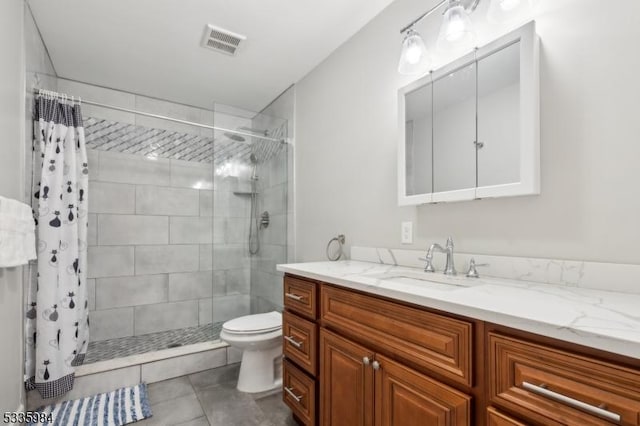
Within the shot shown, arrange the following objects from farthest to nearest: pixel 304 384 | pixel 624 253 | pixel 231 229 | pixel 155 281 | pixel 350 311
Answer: pixel 155 281 → pixel 231 229 → pixel 304 384 → pixel 350 311 → pixel 624 253

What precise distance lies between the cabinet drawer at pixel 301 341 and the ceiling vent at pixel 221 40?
1.88 m

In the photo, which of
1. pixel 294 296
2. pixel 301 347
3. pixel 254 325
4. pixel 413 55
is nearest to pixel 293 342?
pixel 301 347

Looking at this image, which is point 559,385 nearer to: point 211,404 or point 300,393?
point 300,393

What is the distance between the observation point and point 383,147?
6.24 feet

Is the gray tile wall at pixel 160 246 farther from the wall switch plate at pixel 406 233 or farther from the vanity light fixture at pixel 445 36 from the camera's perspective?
the vanity light fixture at pixel 445 36

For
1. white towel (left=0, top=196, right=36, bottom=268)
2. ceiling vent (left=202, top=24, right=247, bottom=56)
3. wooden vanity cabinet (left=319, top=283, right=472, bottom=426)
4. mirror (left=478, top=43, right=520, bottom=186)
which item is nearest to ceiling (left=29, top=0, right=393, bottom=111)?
ceiling vent (left=202, top=24, right=247, bottom=56)

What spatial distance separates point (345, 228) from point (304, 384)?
3.28 ft

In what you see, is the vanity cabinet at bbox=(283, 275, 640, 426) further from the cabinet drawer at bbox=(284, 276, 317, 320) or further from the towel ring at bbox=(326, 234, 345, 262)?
the towel ring at bbox=(326, 234, 345, 262)

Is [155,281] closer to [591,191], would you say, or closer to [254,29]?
[254,29]

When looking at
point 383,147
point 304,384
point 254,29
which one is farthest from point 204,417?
point 254,29

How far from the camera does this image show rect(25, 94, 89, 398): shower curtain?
1.96 meters

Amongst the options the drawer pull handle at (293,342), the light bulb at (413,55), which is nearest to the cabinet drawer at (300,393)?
the drawer pull handle at (293,342)

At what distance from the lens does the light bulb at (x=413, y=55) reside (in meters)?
1.60

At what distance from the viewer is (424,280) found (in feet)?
4.68
